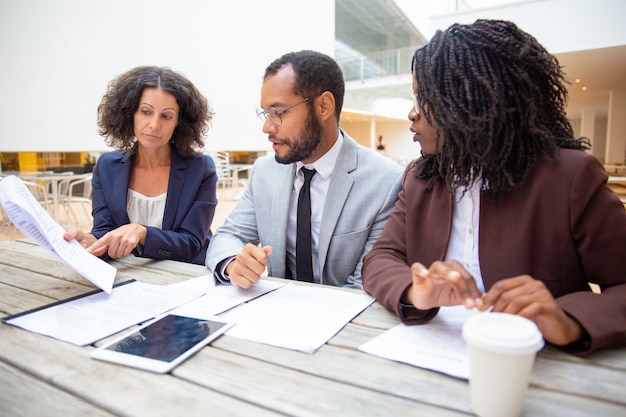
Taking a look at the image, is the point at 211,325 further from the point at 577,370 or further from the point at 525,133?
the point at 525,133

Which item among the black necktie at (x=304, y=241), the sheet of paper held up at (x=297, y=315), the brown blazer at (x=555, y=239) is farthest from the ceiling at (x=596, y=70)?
the sheet of paper held up at (x=297, y=315)

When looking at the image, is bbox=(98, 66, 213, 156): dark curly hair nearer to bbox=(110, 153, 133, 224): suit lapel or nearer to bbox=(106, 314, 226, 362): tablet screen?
bbox=(110, 153, 133, 224): suit lapel

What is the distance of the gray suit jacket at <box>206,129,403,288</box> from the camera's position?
1.55 metres

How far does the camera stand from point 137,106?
203 centimetres

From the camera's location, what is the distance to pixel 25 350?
0.81 m

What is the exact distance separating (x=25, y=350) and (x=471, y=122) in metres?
1.02

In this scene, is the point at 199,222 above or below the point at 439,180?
below

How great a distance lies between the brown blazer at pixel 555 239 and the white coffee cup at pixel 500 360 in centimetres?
31

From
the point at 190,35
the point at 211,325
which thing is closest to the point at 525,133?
the point at 211,325

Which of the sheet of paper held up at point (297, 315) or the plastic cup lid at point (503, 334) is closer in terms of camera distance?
the plastic cup lid at point (503, 334)

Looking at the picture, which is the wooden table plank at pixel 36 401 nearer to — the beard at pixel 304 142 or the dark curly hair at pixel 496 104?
the dark curly hair at pixel 496 104

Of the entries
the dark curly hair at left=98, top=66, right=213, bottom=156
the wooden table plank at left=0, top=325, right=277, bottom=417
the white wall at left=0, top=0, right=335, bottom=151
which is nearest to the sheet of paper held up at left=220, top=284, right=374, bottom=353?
the wooden table plank at left=0, top=325, right=277, bottom=417

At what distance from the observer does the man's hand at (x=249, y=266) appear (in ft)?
3.78

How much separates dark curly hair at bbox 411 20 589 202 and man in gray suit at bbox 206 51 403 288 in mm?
544
